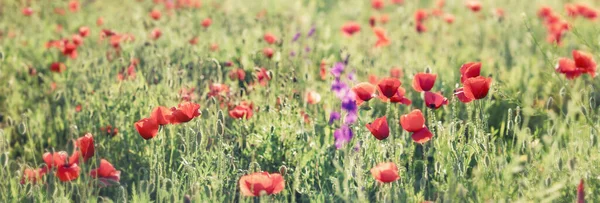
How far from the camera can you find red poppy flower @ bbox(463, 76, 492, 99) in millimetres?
2199

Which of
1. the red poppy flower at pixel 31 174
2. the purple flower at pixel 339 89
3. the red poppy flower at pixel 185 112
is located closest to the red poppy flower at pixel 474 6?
the purple flower at pixel 339 89

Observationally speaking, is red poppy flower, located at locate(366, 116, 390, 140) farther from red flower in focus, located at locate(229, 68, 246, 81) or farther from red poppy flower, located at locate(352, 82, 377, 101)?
red flower in focus, located at locate(229, 68, 246, 81)

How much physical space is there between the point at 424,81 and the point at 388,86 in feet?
0.42

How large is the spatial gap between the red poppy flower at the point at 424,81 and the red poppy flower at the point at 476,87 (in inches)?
6.2

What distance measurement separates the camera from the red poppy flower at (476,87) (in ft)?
7.22

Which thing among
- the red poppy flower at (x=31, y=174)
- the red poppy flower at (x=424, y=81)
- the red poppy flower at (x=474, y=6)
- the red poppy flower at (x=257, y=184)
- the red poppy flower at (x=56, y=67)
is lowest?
the red poppy flower at (x=31, y=174)

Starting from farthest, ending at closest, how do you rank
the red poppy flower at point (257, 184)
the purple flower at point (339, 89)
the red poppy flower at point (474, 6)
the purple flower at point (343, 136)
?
the red poppy flower at point (474, 6), the purple flower at point (339, 89), the purple flower at point (343, 136), the red poppy flower at point (257, 184)

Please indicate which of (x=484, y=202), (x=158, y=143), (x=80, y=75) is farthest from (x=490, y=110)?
(x=80, y=75)

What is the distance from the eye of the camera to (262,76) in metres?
3.07

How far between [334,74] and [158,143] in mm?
908

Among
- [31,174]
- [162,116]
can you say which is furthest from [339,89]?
[31,174]

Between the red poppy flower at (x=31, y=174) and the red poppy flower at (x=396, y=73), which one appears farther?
the red poppy flower at (x=396, y=73)

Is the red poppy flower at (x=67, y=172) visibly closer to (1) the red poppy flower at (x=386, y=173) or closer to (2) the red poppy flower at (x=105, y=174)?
(2) the red poppy flower at (x=105, y=174)

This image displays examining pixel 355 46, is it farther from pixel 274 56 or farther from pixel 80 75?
pixel 80 75
